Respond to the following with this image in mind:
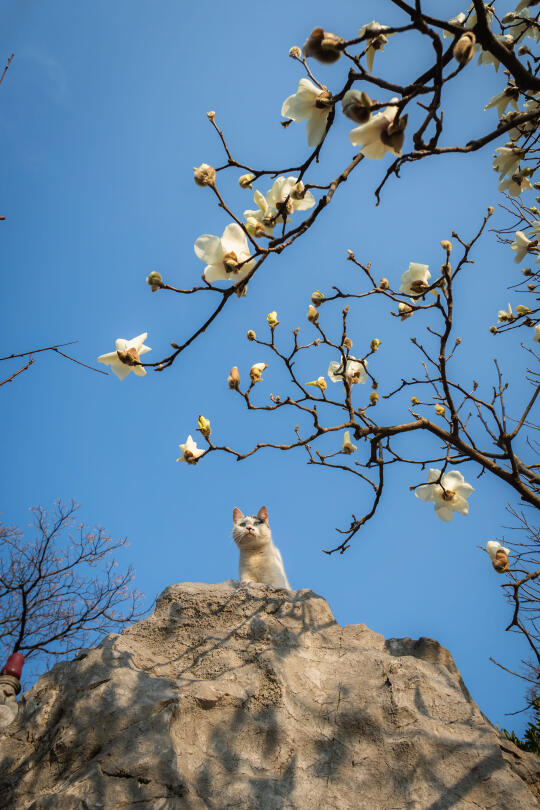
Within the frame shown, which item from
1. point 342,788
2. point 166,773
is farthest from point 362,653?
point 166,773

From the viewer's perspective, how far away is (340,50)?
5.28ft

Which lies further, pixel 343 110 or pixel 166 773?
pixel 166 773

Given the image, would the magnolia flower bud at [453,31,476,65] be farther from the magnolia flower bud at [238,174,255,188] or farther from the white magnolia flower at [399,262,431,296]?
the white magnolia flower at [399,262,431,296]

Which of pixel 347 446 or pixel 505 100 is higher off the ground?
pixel 505 100

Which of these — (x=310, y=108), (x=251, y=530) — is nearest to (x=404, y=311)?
(x=310, y=108)

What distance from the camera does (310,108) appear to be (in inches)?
71.3

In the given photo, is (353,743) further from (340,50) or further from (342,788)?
(340,50)

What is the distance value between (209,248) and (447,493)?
5.86 ft

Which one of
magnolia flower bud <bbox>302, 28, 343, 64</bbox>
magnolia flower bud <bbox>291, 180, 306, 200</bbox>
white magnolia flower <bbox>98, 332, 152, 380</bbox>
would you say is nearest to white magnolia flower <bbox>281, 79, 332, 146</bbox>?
magnolia flower bud <bbox>302, 28, 343, 64</bbox>

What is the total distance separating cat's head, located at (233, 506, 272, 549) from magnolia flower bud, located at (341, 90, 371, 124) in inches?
173

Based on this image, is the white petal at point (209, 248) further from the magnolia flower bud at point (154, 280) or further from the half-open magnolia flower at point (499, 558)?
the half-open magnolia flower at point (499, 558)

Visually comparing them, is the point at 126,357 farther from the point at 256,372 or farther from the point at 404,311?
the point at 404,311

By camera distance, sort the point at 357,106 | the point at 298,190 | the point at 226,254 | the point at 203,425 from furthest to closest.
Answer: the point at 203,425, the point at 298,190, the point at 226,254, the point at 357,106

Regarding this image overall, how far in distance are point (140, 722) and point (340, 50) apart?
11.3 feet
